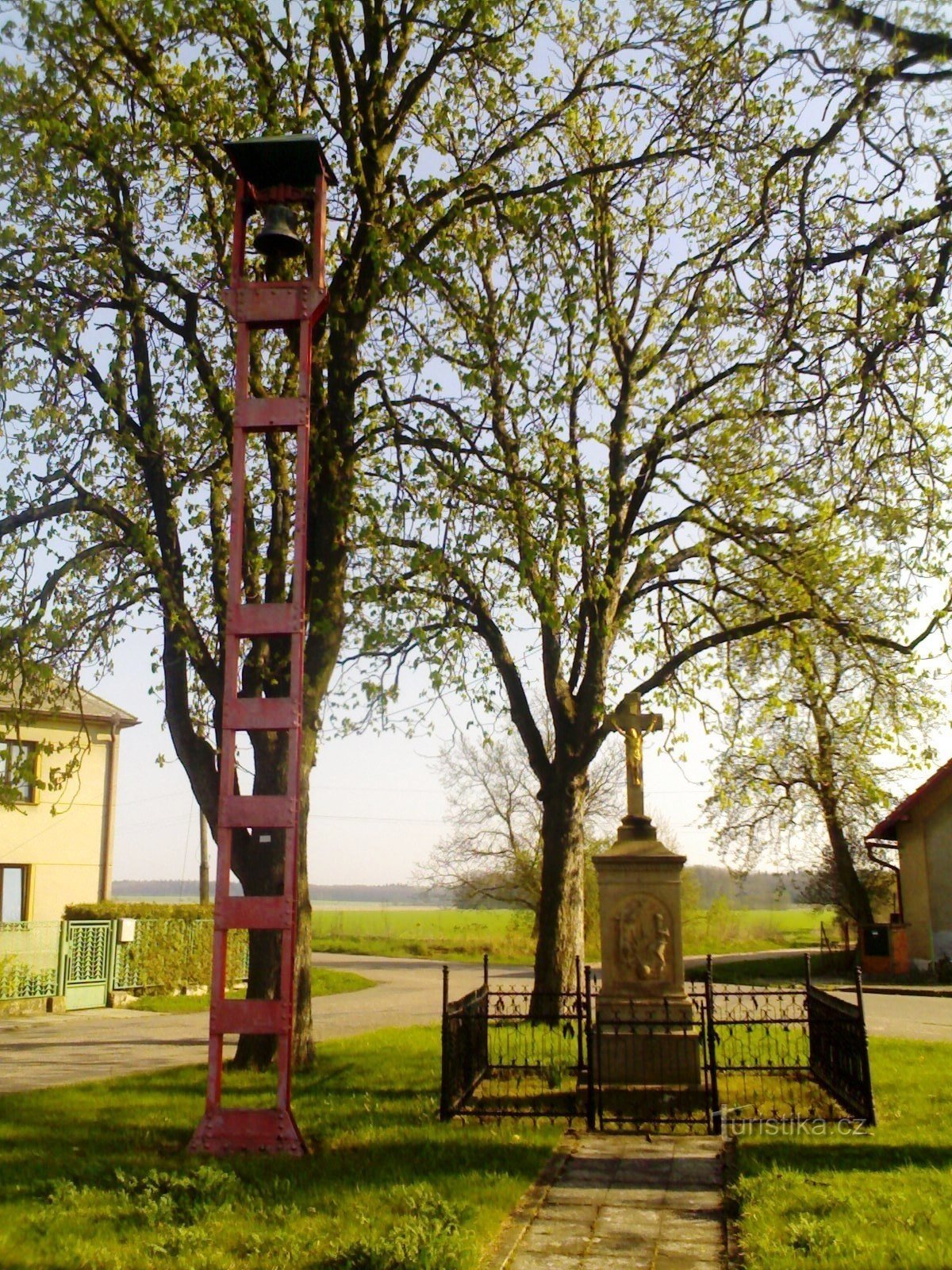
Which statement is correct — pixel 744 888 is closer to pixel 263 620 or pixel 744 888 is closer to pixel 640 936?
pixel 640 936

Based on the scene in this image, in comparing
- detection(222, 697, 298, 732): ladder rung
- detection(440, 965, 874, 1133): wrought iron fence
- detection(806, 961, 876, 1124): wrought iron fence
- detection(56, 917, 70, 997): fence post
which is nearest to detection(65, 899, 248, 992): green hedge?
detection(56, 917, 70, 997): fence post

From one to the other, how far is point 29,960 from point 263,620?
1593 cm

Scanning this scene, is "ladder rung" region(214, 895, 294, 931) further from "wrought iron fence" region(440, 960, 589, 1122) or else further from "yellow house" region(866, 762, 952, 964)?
"yellow house" region(866, 762, 952, 964)

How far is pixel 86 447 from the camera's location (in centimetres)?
1170

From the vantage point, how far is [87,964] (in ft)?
75.0

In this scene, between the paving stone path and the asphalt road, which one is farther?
the asphalt road

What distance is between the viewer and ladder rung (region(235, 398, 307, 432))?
911 centimetres

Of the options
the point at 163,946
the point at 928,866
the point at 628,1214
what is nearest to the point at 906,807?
the point at 928,866

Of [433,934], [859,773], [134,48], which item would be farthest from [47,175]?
[433,934]

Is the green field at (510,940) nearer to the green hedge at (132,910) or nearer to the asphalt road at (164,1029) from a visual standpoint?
the green hedge at (132,910)

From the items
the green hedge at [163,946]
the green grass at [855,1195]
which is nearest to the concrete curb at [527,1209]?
the green grass at [855,1195]

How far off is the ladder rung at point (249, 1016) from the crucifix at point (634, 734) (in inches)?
208

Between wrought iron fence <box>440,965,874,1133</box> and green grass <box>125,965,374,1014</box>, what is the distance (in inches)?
358

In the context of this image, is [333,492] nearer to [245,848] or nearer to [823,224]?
[245,848]
